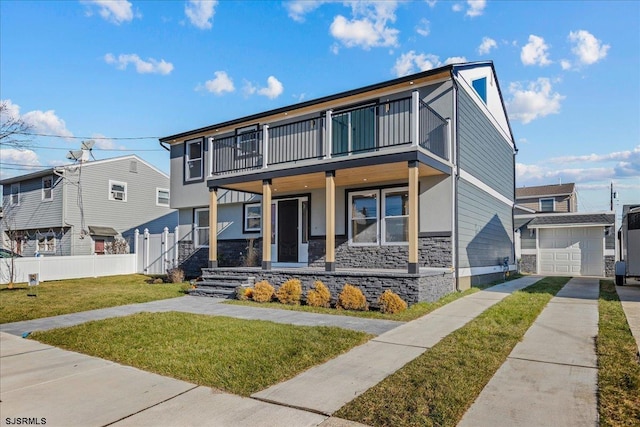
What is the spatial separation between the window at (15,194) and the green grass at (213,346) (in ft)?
77.2

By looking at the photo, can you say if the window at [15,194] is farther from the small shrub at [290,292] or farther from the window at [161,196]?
the small shrub at [290,292]

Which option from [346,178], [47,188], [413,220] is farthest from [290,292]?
[47,188]

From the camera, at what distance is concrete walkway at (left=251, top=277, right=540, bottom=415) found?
3.98 metres

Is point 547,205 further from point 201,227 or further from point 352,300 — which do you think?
point 352,300

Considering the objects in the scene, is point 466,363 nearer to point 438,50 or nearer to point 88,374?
point 88,374

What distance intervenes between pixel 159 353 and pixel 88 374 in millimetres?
893

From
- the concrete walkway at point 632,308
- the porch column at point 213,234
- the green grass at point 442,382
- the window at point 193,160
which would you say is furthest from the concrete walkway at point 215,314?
the window at point 193,160

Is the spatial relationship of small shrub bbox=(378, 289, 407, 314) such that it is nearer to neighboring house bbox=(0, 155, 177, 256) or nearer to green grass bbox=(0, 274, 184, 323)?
green grass bbox=(0, 274, 184, 323)

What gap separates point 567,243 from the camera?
849 inches

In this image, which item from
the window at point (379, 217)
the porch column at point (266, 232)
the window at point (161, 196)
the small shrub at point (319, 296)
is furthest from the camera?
the window at point (161, 196)

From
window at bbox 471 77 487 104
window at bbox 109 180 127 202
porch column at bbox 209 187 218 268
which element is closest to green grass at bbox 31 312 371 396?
porch column at bbox 209 187 218 268

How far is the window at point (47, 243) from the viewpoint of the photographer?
24203mm

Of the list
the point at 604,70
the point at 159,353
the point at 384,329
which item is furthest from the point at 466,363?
the point at 604,70

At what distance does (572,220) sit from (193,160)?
18.7 metres
